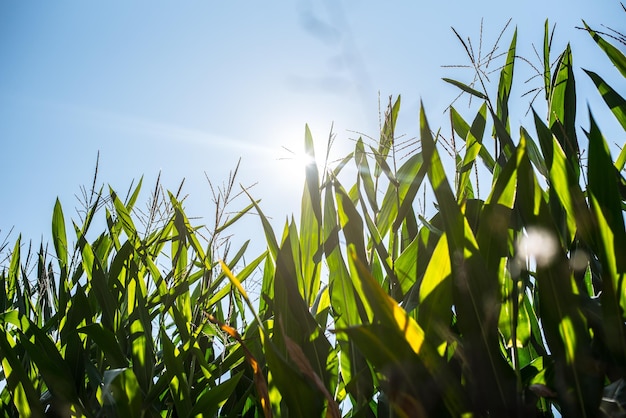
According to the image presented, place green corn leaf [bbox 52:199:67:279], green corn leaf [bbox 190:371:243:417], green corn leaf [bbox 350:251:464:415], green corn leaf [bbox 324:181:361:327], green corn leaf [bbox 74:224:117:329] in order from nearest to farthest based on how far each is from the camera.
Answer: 1. green corn leaf [bbox 350:251:464:415]
2. green corn leaf [bbox 324:181:361:327]
3. green corn leaf [bbox 190:371:243:417]
4. green corn leaf [bbox 74:224:117:329]
5. green corn leaf [bbox 52:199:67:279]

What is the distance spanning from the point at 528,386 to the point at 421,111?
0.99ft

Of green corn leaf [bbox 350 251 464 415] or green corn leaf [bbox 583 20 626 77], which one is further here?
green corn leaf [bbox 583 20 626 77]

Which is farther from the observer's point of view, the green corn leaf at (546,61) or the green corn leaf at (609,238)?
the green corn leaf at (546,61)

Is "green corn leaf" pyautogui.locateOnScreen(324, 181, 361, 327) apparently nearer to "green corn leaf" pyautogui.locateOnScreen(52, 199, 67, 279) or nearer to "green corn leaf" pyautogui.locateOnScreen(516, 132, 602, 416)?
"green corn leaf" pyautogui.locateOnScreen(516, 132, 602, 416)

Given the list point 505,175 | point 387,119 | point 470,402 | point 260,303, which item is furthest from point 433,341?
point 260,303

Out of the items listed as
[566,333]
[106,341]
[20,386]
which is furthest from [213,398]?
[566,333]

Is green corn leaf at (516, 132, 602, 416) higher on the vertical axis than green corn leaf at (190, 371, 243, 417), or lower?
higher

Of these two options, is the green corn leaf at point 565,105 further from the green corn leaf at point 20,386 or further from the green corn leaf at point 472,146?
the green corn leaf at point 20,386

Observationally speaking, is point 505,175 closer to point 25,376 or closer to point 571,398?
point 571,398

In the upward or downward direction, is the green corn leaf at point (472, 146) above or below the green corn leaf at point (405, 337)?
above

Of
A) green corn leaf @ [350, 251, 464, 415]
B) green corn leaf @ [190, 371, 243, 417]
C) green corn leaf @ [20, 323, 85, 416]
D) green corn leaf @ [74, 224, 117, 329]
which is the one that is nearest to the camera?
green corn leaf @ [350, 251, 464, 415]

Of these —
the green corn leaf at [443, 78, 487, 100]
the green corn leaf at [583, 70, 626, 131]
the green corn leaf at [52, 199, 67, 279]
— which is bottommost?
the green corn leaf at [52, 199, 67, 279]

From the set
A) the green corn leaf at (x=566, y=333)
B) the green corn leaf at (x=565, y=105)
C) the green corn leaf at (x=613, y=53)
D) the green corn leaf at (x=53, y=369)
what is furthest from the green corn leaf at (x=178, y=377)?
the green corn leaf at (x=613, y=53)

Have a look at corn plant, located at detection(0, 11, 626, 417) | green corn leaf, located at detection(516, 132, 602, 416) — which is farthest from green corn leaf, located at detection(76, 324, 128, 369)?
green corn leaf, located at detection(516, 132, 602, 416)
